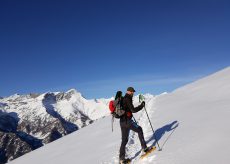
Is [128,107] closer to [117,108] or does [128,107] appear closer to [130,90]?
Answer: [117,108]

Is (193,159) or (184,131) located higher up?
(184,131)

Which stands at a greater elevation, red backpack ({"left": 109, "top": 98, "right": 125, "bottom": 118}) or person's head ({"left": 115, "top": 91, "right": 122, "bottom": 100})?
person's head ({"left": 115, "top": 91, "right": 122, "bottom": 100})

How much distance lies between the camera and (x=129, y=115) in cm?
1305

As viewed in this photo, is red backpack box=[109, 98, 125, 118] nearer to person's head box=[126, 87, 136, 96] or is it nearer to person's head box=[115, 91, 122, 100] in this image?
person's head box=[115, 91, 122, 100]

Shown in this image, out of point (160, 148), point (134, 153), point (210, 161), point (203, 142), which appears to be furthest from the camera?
point (134, 153)

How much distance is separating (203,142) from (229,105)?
7.86 metres

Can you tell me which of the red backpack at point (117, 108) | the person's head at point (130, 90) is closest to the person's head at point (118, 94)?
the red backpack at point (117, 108)

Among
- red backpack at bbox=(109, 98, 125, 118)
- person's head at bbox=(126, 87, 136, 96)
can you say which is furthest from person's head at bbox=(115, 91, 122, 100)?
person's head at bbox=(126, 87, 136, 96)

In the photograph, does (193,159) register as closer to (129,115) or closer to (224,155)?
(224,155)

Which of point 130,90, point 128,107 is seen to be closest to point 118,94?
point 130,90

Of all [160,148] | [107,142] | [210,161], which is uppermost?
[107,142]

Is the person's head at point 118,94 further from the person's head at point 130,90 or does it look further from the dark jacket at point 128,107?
the person's head at point 130,90

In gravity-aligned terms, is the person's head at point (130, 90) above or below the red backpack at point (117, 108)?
above

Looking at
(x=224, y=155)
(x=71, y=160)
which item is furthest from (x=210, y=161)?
(x=71, y=160)
